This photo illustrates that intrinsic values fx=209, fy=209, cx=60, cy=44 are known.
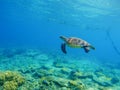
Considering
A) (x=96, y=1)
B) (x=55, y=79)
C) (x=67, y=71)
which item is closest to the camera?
(x=55, y=79)

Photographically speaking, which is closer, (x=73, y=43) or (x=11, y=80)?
(x=73, y=43)

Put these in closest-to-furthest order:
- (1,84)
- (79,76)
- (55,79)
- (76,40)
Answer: (76,40)
(1,84)
(55,79)
(79,76)

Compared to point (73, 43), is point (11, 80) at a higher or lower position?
lower

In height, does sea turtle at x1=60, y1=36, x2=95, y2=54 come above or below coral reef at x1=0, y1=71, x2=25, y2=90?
above

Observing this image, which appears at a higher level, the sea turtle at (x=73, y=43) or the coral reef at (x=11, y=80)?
the sea turtle at (x=73, y=43)

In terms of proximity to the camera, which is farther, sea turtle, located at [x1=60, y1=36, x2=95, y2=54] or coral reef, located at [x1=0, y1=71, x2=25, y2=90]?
coral reef, located at [x1=0, y1=71, x2=25, y2=90]

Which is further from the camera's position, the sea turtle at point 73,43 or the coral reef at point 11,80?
the coral reef at point 11,80

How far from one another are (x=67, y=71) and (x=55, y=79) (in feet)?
14.3

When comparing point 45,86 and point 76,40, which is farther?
point 45,86

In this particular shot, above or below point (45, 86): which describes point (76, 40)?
above

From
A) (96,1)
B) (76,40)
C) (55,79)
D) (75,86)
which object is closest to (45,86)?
(55,79)

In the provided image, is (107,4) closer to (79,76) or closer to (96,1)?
(96,1)

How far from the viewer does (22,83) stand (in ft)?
33.2

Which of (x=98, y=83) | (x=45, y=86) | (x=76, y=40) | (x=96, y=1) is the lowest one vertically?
(x=45, y=86)
